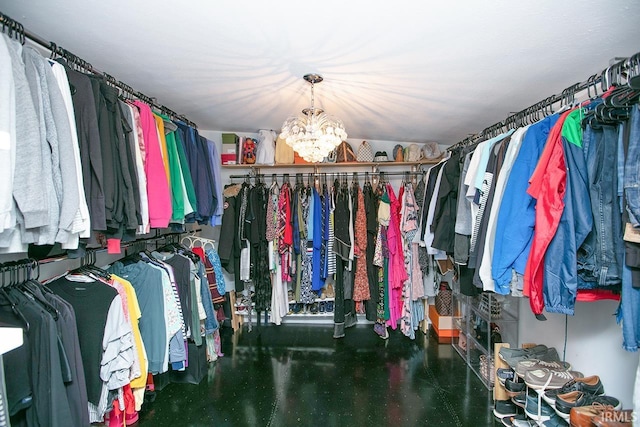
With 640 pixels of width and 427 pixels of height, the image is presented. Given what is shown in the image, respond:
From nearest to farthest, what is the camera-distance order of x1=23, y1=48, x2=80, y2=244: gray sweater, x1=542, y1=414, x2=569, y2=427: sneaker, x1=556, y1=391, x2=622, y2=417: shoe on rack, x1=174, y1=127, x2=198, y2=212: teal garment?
1. x1=23, y1=48, x2=80, y2=244: gray sweater
2. x1=556, y1=391, x2=622, y2=417: shoe on rack
3. x1=542, y1=414, x2=569, y2=427: sneaker
4. x1=174, y1=127, x2=198, y2=212: teal garment

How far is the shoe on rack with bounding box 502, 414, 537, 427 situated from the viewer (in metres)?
1.80

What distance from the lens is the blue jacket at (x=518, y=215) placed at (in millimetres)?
1349

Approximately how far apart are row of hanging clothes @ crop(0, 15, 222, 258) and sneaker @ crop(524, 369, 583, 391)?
2.21 metres

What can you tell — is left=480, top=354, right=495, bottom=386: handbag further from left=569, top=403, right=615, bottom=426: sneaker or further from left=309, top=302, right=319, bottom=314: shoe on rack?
left=309, top=302, right=319, bottom=314: shoe on rack

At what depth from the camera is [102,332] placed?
156cm

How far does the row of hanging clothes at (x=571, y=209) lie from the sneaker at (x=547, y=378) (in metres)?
0.64

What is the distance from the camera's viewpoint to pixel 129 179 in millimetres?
1469

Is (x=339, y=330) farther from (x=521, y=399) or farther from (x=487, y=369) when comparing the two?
(x=521, y=399)

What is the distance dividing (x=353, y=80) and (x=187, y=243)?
2.16 metres

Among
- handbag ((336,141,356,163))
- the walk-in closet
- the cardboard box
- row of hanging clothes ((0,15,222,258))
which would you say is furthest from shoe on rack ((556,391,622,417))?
Answer: the cardboard box

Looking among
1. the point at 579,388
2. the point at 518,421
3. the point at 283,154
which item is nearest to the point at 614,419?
the point at 579,388

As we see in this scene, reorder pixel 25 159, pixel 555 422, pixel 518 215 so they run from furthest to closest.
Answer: pixel 555 422, pixel 518 215, pixel 25 159

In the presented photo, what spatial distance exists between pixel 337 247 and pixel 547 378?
183 cm

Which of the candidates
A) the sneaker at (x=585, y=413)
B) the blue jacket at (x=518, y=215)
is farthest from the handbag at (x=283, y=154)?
the sneaker at (x=585, y=413)
